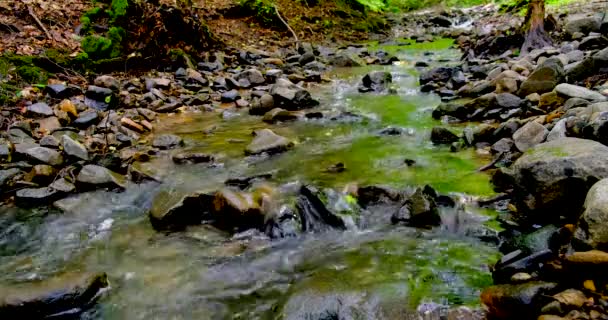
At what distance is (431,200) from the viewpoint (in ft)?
13.6

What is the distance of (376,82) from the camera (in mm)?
9609

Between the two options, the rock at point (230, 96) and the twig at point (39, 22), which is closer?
the rock at point (230, 96)

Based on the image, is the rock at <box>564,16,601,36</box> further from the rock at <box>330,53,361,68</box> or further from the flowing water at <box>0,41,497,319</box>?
the flowing water at <box>0,41,497,319</box>

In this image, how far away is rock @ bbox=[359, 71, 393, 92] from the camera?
9.42 m

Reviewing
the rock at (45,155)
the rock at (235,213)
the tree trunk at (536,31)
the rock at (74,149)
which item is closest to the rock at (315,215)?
the rock at (235,213)

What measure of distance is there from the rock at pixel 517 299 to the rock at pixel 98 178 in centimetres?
396

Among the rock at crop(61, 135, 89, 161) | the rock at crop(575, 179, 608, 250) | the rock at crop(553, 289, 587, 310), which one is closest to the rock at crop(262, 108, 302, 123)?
the rock at crop(61, 135, 89, 161)

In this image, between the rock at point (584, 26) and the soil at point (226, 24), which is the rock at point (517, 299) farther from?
the rock at point (584, 26)

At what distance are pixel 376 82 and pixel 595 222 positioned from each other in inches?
281

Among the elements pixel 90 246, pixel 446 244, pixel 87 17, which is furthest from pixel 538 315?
pixel 87 17

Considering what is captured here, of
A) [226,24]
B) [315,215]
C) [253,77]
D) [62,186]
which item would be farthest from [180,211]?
[226,24]

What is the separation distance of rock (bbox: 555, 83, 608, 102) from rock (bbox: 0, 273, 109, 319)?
5.51m

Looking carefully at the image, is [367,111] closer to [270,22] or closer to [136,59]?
[136,59]

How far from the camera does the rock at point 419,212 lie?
3977mm
